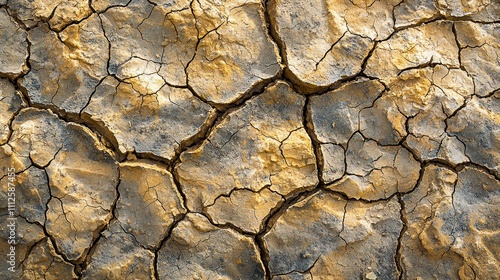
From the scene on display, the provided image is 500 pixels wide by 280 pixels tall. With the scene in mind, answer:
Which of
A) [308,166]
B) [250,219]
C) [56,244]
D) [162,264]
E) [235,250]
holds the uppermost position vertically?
[308,166]

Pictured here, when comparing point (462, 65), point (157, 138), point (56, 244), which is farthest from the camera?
point (462, 65)

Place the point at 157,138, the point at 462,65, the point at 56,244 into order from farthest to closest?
1. the point at 462,65
2. the point at 157,138
3. the point at 56,244

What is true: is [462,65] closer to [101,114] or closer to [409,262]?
[409,262]

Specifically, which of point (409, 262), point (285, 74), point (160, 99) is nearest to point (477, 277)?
point (409, 262)

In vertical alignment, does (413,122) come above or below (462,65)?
below

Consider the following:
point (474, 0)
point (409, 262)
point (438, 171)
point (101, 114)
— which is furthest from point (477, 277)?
point (101, 114)

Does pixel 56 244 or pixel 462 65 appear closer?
pixel 56 244
